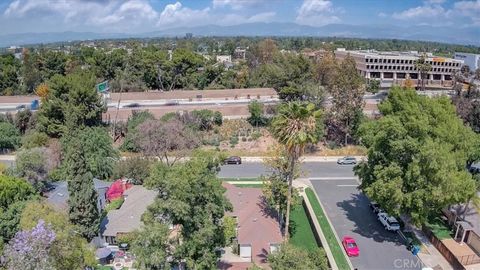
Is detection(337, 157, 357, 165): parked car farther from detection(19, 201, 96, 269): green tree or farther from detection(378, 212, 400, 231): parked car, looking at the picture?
detection(19, 201, 96, 269): green tree

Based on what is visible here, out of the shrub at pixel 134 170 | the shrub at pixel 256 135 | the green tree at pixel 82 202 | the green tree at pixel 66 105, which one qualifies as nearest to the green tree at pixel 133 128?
the green tree at pixel 66 105

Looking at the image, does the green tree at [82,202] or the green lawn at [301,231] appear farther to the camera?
the green lawn at [301,231]

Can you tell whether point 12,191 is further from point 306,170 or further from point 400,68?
point 400,68

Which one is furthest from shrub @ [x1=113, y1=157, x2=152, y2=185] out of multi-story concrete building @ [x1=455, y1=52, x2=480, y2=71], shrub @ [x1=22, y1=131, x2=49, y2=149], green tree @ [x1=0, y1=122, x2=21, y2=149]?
→ multi-story concrete building @ [x1=455, y1=52, x2=480, y2=71]

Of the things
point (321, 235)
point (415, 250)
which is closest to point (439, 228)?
point (415, 250)

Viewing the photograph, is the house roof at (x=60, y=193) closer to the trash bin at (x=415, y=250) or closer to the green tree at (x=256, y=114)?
the trash bin at (x=415, y=250)
